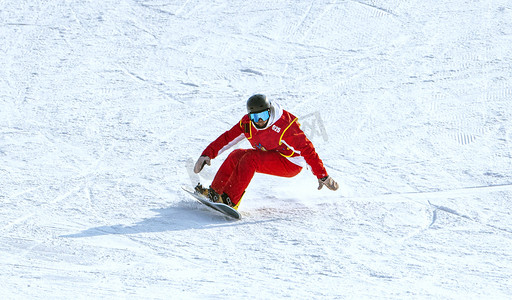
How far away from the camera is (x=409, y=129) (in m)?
8.54

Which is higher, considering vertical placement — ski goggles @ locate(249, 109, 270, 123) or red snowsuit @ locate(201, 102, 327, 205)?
ski goggles @ locate(249, 109, 270, 123)

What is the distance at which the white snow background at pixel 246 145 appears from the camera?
17.1ft

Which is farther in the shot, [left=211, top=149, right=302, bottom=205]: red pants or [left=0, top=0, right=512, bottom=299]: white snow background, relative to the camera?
[left=211, top=149, right=302, bottom=205]: red pants

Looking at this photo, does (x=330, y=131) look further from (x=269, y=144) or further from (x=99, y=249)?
(x=99, y=249)

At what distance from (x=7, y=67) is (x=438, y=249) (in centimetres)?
685

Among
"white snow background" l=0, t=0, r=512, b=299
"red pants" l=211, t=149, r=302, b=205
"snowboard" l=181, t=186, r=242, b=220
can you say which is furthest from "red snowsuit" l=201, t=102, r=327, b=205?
"white snow background" l=0, t=0, r=512, b=299

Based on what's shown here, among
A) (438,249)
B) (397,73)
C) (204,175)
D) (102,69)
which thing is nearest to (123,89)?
(102,69)

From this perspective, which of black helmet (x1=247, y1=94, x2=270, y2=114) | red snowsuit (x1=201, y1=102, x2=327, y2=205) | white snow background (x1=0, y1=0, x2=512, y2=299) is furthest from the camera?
red snowsuit (x1=201, y1=102, x2=327, y2=205)

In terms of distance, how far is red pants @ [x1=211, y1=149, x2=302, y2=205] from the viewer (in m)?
6.17

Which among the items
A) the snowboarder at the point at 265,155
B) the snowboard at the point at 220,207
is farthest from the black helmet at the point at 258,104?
the snowboard at the point at 220,207

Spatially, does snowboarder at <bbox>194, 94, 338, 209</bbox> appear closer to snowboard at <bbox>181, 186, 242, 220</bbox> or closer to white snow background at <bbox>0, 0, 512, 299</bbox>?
snowboard at <bbox>181, 186, 242, 220</bbox>

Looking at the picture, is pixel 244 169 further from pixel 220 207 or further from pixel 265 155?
pixel 220 207

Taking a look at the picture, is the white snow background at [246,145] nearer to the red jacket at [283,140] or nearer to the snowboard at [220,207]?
the snowboard at [220,207]

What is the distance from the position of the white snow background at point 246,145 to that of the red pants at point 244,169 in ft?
0.87
